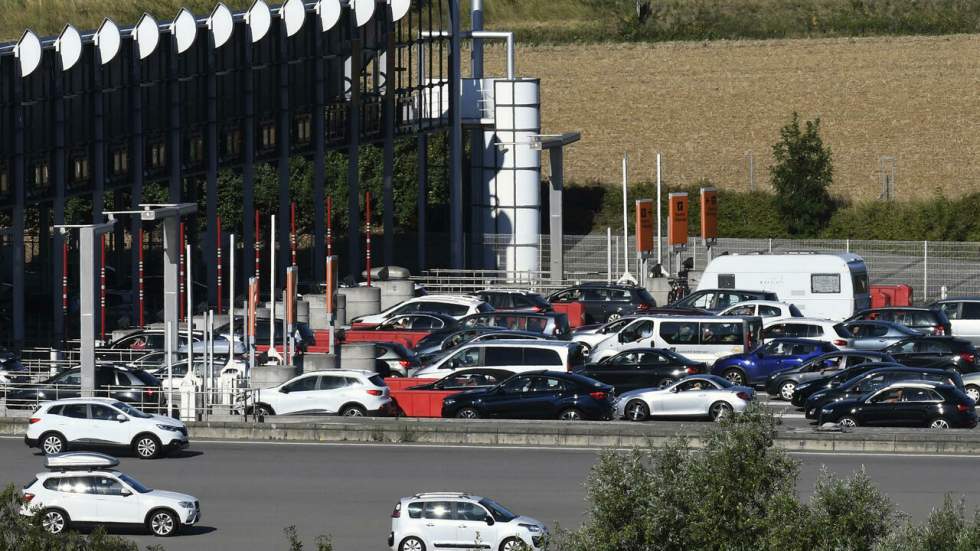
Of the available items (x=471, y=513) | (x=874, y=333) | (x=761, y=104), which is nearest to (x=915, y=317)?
(x=874, y=333)

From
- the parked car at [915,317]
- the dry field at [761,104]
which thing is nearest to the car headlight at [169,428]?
the parked car at [915,317]

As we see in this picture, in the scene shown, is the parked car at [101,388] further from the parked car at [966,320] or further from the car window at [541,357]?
the parked car at [966,320]

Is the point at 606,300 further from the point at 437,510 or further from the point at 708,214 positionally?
the point at 437,510

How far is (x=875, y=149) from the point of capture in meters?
86.1

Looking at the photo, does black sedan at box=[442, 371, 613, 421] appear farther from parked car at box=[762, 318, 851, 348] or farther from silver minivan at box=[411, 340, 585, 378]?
parked car at box=[762, 318, 851, 348]

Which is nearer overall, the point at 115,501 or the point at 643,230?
the point at 115,501

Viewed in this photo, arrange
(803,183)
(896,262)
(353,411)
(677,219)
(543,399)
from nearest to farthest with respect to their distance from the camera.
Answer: (543,399)
(353,411)
(677,219)
(896,262)
(803,183)

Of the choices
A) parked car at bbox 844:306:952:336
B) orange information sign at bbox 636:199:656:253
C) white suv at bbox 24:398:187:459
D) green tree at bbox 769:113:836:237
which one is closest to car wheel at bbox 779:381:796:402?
parked car at bbox 844:306:952:336

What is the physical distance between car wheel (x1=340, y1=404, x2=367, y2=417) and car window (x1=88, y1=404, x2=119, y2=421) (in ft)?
17.8

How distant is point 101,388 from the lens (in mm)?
37469

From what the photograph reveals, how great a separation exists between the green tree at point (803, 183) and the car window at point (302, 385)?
139ft

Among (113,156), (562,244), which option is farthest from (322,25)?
(562,244)

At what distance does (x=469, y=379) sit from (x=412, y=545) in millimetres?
13210

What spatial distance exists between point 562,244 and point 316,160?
11591 millimetres
